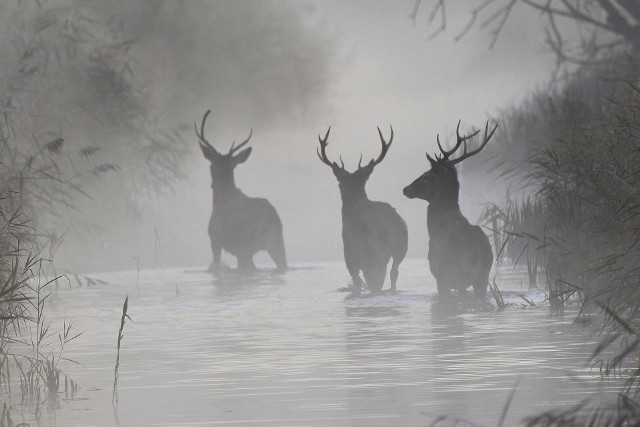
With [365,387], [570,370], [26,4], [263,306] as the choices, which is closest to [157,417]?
[365,387]

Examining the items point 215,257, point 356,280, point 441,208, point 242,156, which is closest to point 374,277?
point 356,280

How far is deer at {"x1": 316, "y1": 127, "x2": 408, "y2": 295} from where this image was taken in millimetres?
15648

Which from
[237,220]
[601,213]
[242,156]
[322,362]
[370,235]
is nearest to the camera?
[322,362]

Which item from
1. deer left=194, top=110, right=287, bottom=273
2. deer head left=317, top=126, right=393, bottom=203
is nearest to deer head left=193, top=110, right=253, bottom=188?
deer left=194, top=110, right=287, bottom=273

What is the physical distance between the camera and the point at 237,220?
22109 millimetres

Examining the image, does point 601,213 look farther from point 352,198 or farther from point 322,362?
point 352,198

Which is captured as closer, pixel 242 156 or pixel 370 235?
pixel 370 235

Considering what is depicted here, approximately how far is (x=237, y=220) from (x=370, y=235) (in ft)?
22.2

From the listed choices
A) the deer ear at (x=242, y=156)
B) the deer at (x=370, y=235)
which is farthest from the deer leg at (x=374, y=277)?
the deer ear at (x=242, y=156)

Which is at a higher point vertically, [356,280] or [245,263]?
[245,263]

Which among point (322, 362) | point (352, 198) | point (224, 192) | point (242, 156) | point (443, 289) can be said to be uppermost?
point (242, 156)

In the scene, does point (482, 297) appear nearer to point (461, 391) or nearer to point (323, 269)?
point (461, 391)

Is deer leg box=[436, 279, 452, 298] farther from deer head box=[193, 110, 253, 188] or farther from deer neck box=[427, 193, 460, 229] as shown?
deer head box=[193, 110, 253, 188]

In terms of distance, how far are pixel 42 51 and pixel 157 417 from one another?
555 inches
